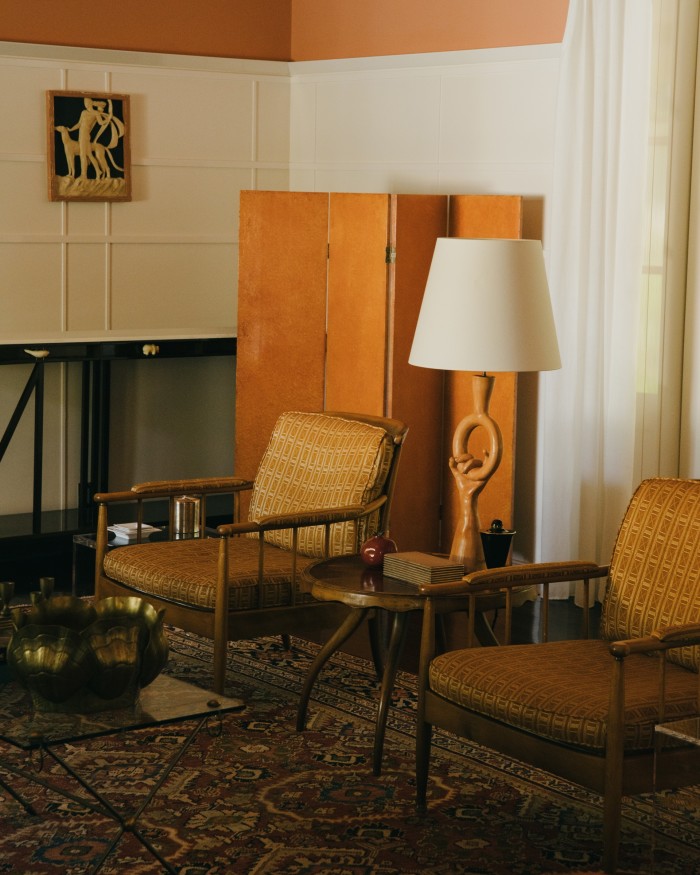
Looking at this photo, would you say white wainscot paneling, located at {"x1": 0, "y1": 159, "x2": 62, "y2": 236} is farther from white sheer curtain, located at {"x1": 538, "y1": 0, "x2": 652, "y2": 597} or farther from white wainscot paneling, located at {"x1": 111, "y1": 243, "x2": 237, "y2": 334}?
white sheer curtain, located at {"x1": 538, "y1": 0, "x2": 652, "y2": 597}

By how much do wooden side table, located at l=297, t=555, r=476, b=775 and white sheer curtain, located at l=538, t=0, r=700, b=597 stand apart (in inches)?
75.4

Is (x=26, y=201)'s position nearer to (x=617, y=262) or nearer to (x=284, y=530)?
(x=284, y=530)

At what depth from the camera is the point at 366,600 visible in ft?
12.4

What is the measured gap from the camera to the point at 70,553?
20.8 feet

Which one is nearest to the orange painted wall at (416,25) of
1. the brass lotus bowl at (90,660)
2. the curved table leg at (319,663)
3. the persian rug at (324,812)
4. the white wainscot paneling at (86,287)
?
the white wainscot paneling at (86,287)

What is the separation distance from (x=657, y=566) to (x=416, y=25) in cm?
406

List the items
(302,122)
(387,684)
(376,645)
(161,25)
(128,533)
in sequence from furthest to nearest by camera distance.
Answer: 1. (302,122)
2. (161,25)
3. (128,533)
4. (376,645)
5. (387,684)

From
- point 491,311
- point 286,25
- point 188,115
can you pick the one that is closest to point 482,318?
point 491,311

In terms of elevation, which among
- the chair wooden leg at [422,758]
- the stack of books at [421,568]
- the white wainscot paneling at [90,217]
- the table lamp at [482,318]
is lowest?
the chair wooden leg at [422,758]

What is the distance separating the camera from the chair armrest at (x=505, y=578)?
11.9 feet

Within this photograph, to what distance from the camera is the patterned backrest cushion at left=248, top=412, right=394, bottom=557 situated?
15.2 ft

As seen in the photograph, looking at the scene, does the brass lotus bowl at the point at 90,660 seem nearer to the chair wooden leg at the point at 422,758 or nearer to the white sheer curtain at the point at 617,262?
the chair wooden leg at the point at 422,758

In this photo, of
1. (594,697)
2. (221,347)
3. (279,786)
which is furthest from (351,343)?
(594,697)

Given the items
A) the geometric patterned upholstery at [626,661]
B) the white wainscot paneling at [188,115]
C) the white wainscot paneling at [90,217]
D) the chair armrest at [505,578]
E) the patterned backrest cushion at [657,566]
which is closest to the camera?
the geometric patterned upholstery at [626,661]
